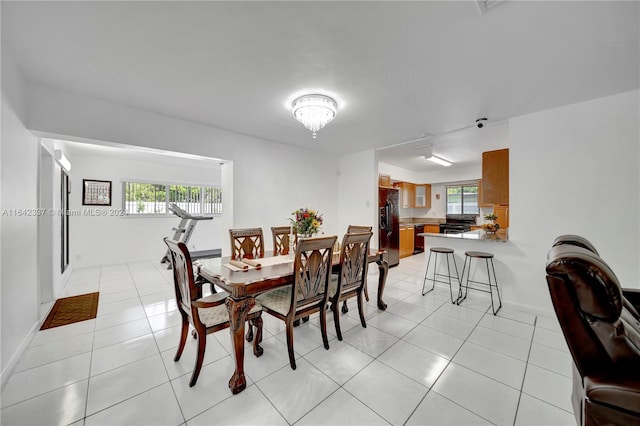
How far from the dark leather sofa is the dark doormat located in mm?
4096

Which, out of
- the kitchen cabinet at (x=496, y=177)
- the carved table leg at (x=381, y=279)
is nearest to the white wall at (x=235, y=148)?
the carved table leg at (x=381, y=279)

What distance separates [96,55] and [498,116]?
4134 millimetres

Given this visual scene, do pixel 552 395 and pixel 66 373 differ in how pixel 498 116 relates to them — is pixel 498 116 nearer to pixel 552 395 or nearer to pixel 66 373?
pixel 552 395

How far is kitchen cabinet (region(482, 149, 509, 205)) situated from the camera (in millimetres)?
3396

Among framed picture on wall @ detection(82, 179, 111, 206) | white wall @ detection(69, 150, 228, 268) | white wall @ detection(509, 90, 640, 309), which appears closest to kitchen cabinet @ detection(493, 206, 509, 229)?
white wall @ detection(509, 90, 640, 309)

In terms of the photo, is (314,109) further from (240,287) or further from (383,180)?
(383,180)

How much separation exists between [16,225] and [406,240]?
6571mm

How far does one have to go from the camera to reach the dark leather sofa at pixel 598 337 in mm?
→ 883

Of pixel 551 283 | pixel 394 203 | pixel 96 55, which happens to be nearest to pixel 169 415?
pixel 551 283

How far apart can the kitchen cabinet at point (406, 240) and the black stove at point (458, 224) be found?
106cm

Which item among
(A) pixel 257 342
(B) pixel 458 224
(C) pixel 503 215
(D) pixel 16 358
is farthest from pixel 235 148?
(B) pixel 458 224

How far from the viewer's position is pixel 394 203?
17.6ft

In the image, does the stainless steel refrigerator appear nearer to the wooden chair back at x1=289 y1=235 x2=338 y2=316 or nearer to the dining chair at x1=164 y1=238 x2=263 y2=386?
the wooden chair back at x1=289 y1=235 x2=338 y2=316

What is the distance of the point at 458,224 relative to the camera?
6.81 metres
